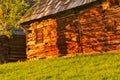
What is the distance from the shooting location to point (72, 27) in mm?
19469

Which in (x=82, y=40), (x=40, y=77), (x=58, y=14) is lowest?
(x=40, y=77)

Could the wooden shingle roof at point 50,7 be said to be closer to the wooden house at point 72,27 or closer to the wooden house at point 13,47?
the wooden house at point 72,27

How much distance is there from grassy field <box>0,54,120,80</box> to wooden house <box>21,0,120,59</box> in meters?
2.07

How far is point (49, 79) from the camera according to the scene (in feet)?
42.7

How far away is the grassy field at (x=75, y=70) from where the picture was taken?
12103mm

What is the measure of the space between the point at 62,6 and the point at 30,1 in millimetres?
12368

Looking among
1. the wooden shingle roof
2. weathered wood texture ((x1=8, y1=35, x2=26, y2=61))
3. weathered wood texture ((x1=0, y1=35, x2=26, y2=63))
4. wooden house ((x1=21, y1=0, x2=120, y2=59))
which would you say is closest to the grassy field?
wooden house ((x1=21, y1=0, x2=120, y2=59))

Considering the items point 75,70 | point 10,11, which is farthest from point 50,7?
point 75,70

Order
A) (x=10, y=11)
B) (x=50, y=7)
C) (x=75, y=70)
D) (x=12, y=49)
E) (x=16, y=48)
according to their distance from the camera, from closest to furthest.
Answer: (x=75, y=70)
(x=50, y=7)
(x=10, y=11)
(x=12, y=49)
(x=16, y=48)

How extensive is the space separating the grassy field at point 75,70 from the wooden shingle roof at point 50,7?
13.0ft

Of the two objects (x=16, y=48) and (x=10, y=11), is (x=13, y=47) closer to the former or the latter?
(x=16, y=48)

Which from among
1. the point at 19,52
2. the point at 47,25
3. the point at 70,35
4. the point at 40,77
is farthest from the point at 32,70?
the point at 19,52

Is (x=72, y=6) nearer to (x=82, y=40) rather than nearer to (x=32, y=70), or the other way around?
(x=82, y=40)

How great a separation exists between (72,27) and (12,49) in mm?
8981
